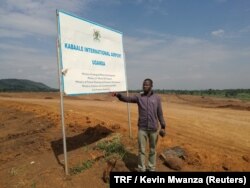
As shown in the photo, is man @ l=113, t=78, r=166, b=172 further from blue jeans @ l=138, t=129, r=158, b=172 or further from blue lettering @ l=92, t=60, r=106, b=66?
blue lettering @ l=92, t=60, r=106, b=66

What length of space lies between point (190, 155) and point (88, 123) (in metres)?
4.30

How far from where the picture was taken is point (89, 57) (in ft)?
26.5

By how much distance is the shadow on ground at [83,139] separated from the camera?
921cm

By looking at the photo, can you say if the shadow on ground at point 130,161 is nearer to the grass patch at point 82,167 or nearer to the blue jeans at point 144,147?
the blue jeans at point 144,147

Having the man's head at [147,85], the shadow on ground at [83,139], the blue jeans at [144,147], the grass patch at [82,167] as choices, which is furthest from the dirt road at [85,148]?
the man's head at [147,85]

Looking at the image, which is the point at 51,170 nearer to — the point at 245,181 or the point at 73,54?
the point at 73,54

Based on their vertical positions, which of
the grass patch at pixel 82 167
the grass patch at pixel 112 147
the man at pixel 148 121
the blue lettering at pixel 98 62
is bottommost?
the grass patch at pixel 82 167

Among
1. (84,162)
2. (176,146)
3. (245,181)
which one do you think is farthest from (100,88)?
(245,181)

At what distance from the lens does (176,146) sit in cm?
873

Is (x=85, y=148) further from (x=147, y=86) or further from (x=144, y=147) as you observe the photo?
(x=147, y=86)

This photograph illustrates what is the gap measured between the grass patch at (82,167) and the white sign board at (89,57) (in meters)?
1.62

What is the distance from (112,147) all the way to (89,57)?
7.68 ft

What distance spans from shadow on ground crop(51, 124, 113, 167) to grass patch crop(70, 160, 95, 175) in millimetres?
1320

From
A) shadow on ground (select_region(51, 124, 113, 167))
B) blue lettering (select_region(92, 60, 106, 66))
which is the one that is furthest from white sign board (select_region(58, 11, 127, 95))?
shadow on ground (select_region(51, 124, 113, 167))
